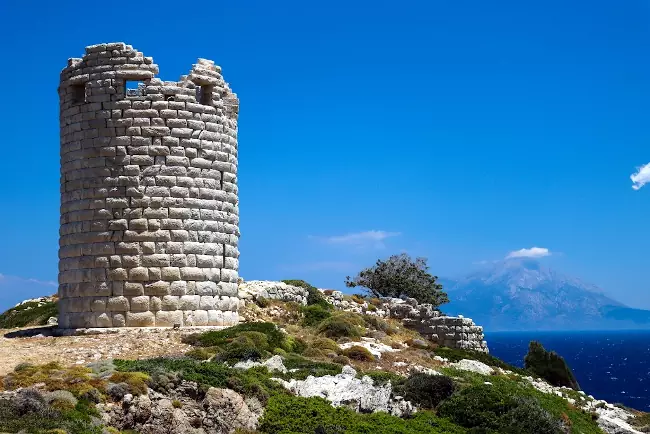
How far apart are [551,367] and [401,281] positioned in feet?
55.2

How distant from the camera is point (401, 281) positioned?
4678 cm

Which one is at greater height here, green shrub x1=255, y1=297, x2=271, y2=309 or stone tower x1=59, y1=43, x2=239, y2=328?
stone tower x1=59, y1=43, x2=239, y2=328

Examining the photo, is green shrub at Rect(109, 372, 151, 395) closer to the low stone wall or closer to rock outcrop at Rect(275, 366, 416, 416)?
rock outcrop at Rect(275, 366, 416, 416)

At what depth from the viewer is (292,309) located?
27672 mm

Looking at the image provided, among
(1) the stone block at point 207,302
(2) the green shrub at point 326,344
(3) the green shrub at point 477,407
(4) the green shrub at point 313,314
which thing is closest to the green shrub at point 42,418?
(3) the green shrub at point 477,407

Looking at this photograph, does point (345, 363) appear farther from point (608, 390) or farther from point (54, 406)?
point (608, 390)

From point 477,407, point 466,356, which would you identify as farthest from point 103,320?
point 466,356

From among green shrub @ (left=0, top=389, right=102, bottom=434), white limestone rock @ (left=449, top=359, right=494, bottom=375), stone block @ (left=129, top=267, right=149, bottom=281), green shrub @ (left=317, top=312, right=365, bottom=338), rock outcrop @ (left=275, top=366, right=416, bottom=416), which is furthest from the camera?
green shrub @ (left=317, top=312, right=365, bottom=338)

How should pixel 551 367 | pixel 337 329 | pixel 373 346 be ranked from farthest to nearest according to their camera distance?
pixel 551 367 → pixel 337 329 → pixel 373 346

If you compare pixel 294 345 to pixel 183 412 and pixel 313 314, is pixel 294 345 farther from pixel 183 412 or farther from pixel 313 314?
pixel 183 412

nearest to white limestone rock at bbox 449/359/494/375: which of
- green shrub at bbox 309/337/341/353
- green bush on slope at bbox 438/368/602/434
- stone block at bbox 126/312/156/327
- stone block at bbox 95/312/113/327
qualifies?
green bush on slope at bbox 438/368/602/434

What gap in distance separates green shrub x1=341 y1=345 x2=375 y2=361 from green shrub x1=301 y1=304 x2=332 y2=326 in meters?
5.33

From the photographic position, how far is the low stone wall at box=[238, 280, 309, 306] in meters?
27.6

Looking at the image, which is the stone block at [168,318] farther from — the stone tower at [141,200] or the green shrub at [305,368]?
the green shrub at [305,368]
